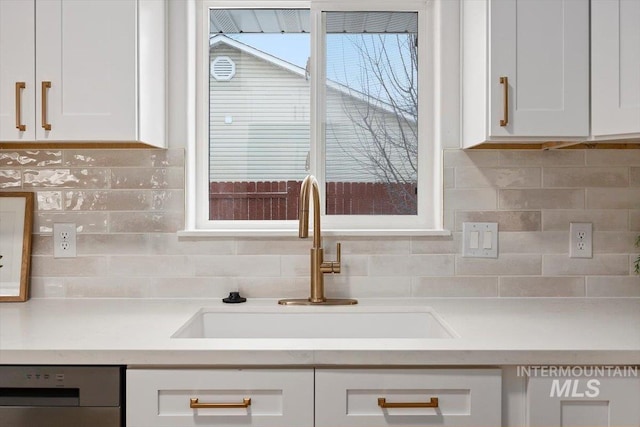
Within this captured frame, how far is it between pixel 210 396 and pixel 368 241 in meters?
0.86

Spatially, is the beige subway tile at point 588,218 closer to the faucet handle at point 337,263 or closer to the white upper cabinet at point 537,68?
the white upper cabinet at point 537,68

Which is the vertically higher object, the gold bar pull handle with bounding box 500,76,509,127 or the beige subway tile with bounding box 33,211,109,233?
the gold bar pull handle with bounding box 500,76,509,127

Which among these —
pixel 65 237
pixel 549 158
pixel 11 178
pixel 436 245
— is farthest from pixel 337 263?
pixel 11 178

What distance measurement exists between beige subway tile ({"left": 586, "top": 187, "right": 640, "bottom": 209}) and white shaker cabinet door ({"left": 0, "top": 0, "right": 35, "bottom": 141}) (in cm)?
190

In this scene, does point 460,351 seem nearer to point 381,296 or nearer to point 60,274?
point 381,296

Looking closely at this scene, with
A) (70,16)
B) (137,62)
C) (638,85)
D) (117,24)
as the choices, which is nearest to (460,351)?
(638,85)

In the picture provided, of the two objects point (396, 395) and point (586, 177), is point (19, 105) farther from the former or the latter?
point (586, 177)

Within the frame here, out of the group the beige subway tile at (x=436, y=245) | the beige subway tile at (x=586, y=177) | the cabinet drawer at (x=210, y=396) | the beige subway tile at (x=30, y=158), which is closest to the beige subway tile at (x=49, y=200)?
the beige subway tile at (x=30, y=158)

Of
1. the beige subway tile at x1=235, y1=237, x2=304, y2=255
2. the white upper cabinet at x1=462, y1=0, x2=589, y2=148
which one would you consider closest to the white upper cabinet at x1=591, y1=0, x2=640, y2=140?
the white upper cabinet at x1=462, y1=0, x2=589, y2=148

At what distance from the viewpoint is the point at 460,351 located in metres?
1.29

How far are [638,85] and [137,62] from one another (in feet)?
4.87

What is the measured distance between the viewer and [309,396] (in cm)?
131

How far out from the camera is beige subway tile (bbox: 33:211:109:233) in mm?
1955

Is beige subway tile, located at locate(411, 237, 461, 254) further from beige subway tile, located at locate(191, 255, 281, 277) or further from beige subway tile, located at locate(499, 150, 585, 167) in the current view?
beige subway tile, located at locate(191, 255, 281, 277)
